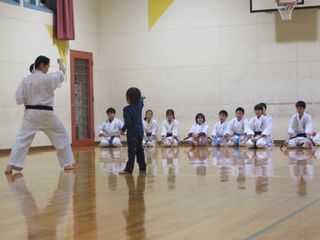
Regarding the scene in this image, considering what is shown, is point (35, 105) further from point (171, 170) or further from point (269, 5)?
point (269, 5)

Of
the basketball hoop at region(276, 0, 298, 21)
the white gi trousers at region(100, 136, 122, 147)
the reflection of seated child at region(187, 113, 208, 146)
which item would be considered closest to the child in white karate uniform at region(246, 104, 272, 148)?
the reflection of seated child at region(187, 113, 208, 146)

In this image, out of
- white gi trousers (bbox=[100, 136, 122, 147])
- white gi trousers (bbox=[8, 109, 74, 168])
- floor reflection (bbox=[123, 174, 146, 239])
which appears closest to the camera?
floor reflection (bbox=[123, 174, 146, 239])

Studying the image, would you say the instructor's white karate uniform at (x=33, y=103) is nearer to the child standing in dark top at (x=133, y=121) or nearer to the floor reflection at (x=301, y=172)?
the child standing in dark top at (x=133, y=121)

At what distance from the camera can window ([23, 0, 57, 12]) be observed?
14.3 metres

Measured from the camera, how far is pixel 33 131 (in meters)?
8.02

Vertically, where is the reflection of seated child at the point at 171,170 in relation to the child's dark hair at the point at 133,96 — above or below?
below

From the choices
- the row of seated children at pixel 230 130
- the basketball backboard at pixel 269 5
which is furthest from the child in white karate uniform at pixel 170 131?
the basketball backboard at pixel 269 5

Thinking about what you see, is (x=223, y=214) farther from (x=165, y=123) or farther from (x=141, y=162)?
(x=165, y=123)

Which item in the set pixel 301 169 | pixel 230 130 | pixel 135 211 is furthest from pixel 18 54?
pixel 135 211

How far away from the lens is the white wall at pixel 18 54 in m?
13.5

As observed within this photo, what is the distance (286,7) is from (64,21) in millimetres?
5528

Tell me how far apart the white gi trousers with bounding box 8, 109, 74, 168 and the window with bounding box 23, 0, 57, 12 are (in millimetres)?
6879

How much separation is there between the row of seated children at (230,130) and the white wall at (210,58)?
2.32 feet

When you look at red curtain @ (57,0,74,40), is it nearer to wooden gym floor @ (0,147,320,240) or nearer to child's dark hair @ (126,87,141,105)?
wooden gym floor @ (0,147,320,240)
